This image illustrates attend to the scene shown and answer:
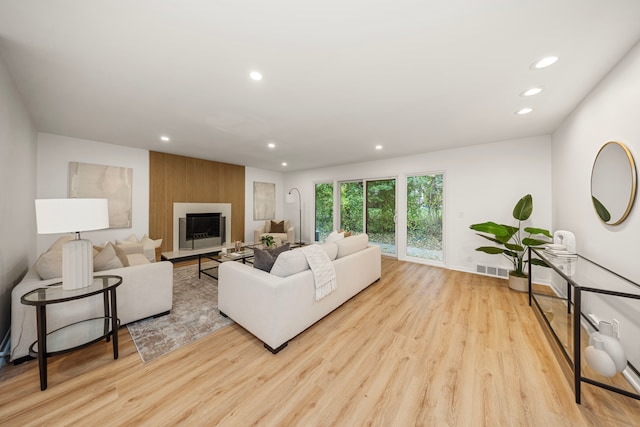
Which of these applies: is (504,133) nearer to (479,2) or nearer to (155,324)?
(479,2)

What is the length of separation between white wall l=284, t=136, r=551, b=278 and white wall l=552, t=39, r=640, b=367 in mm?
652

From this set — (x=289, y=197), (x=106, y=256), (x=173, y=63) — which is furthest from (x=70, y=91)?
(x=289, y=197)

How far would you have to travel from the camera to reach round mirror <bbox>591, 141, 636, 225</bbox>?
1.72 metres

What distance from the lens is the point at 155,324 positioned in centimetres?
234

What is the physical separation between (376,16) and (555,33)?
1.25 meters

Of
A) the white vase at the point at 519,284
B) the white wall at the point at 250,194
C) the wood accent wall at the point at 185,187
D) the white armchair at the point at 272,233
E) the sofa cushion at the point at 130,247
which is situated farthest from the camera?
the white wall at the point at 250,194

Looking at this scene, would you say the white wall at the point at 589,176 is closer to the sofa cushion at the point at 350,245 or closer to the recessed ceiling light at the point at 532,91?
the recessed ceiling light at the point at 532,91

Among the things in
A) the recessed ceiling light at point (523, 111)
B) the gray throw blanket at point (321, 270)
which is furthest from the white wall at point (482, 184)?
the gray throw blanket at point (321, 270)

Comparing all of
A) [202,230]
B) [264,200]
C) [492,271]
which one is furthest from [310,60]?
[264,200]

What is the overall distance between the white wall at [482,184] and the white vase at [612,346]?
8.91 ft

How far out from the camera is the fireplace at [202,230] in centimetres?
523

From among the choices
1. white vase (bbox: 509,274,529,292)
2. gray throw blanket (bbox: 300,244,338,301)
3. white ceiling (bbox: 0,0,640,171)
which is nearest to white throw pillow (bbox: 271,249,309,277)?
gray throw blanket (bbox: 300,244,338,301)

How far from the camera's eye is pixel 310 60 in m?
1.78

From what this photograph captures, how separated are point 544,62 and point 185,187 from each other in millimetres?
6163
